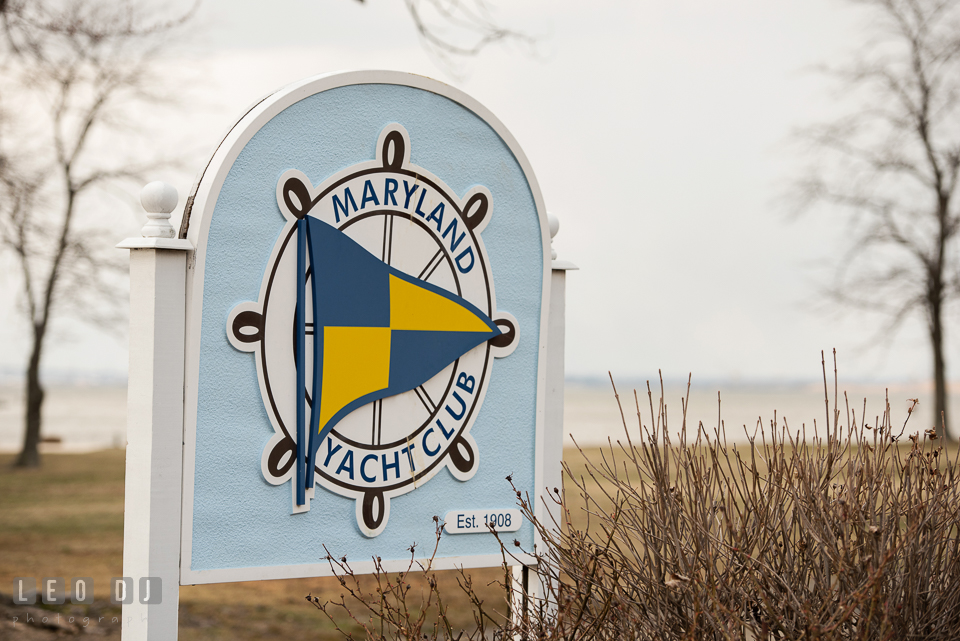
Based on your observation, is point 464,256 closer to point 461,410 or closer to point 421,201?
point 421,201

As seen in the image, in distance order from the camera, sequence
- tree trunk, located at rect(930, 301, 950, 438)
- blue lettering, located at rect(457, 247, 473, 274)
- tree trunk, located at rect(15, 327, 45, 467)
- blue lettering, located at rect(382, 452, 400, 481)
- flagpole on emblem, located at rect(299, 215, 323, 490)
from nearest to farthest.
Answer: flagpole on emblem, located at rect(299, 215, 323, 490), blue lettering, located at rect(382, 452, 400, 481), blue lettering, located at rect(457, 247, 473, 274), tree trunk, located at rect(15, 327, 45, 467), tree trunk, located at rect(930, 301, 950, 438)

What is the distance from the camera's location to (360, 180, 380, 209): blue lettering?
3.73 m

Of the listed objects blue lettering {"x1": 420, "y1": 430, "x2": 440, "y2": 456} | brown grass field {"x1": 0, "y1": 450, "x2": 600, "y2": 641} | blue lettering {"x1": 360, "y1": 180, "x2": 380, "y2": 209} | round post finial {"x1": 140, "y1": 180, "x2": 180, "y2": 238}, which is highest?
blue lettering {"x1": 360, "y1": 180, "x2": 380, "y2": 209}

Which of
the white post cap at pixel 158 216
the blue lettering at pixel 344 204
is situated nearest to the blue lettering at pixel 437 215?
the blue lettering at pixel 344 204

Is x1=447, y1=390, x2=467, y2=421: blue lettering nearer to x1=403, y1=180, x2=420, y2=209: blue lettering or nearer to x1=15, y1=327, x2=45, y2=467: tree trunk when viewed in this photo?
x1=403, y1=180, x2=420, y2=209: blue lettering

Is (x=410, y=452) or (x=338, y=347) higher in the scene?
(x=338, y=347)

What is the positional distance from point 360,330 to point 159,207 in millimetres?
939

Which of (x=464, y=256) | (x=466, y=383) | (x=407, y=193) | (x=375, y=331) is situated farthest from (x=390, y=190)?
(x=466, y=383)

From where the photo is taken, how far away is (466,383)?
405 centimetres

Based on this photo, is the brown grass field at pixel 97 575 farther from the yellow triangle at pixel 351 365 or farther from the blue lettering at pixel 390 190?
the blue lettering at pixel 390 190

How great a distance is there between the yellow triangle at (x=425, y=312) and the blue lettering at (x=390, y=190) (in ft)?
1.08

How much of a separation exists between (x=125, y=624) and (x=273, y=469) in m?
0.83

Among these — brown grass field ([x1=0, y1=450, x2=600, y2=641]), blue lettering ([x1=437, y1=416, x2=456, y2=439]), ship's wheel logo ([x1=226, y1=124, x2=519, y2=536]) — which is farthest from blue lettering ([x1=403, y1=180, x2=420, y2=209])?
brown grass field ([x1=0, y1=450, x2=600, y2=641])

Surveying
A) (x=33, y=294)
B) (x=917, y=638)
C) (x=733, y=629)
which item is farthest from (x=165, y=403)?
(x=33, y=294)
